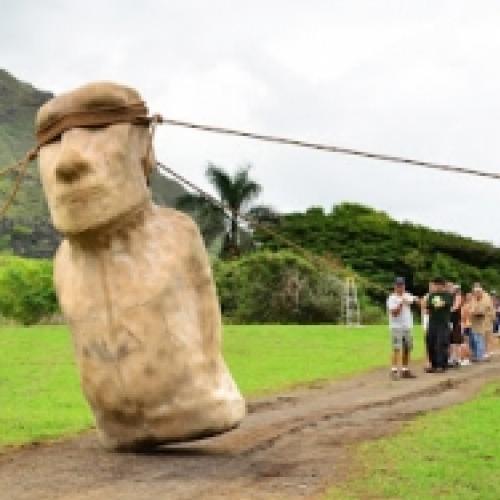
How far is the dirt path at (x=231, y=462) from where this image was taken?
8.74 meters

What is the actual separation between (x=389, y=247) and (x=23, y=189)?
35.7 metres

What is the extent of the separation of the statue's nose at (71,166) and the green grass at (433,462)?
11.1 ft

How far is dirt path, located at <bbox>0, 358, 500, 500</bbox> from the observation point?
28.7 feet

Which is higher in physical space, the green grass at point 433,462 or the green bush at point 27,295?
the green bush at point 27,295

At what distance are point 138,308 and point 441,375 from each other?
12.3 meters

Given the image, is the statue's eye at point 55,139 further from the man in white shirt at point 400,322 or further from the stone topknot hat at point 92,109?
the man in white shirt at point 400,322

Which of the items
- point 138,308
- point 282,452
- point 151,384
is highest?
point 138,308

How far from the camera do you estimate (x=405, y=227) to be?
53500mm

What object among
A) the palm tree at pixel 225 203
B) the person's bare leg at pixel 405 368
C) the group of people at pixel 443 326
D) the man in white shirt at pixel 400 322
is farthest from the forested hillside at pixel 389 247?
the man in white shirt at pixel 400 322

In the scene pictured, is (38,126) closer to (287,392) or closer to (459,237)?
(287,392)

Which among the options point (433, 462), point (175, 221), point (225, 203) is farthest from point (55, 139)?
point (225, 203)

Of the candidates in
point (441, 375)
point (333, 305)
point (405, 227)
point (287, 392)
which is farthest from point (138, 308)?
point (405, 227)

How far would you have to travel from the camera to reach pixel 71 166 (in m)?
9.85

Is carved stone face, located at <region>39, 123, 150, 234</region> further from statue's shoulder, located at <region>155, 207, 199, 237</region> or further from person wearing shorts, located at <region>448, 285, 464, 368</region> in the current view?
person wearing shorts, located at <region>448, 285, 464, 368</region>
